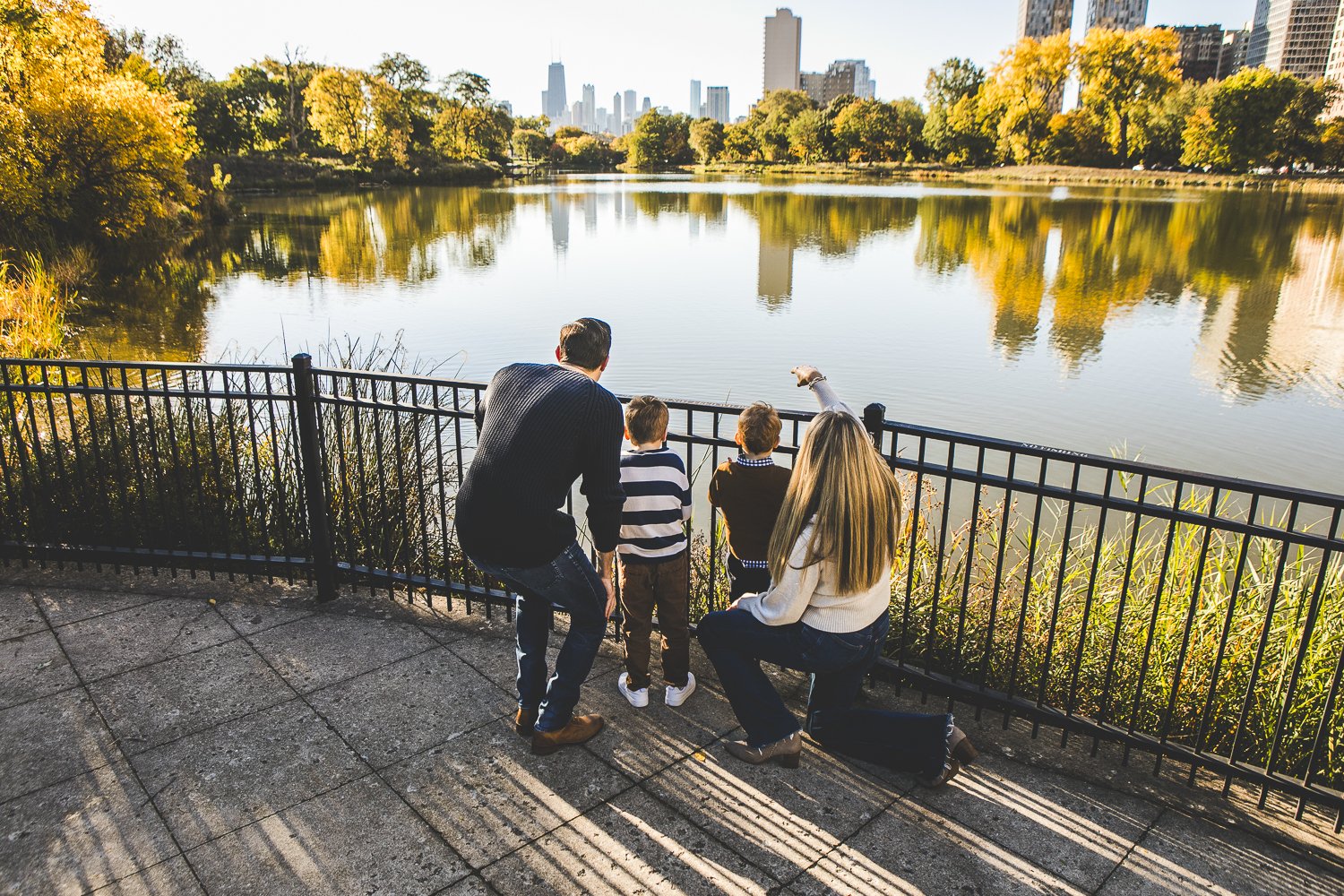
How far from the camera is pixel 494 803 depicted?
3.25 metres

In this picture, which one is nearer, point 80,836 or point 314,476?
point 80,836

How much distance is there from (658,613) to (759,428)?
962 mm

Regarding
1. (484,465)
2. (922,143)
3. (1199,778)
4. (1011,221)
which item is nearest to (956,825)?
(1199,778)

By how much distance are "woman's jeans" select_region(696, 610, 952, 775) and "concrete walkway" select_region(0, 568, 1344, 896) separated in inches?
5.4

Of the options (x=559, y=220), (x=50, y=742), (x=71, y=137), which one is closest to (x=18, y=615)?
(x=50, y=742)

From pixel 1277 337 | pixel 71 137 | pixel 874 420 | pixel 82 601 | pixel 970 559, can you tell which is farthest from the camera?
pixel 71 137

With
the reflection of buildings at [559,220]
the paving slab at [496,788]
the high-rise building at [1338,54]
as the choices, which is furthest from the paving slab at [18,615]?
the high-rise building at [1338,54]

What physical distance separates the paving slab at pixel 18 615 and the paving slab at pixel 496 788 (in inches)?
99.0

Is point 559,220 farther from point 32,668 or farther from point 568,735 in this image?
point 568,735

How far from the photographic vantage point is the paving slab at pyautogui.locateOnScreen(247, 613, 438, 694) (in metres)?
4.18

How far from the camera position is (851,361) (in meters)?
15.0

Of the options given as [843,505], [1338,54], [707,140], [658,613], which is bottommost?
[658,613]

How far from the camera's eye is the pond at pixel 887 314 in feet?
41.4

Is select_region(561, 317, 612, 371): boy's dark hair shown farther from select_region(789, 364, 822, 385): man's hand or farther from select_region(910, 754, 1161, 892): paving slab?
select_region(910, 754, 1161, 892): paving slab
